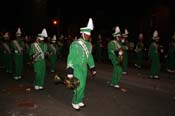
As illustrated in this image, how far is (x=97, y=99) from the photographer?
10562 millimetres

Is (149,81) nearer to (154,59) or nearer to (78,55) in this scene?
(154,59)

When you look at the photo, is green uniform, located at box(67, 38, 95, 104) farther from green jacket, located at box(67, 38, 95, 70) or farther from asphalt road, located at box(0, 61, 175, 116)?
asphalt road, located at box(0, 61, 175, 116)

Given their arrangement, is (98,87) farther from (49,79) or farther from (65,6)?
(65,6)

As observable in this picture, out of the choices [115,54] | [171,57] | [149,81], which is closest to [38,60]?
[115,54]

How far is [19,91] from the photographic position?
39.1 ft

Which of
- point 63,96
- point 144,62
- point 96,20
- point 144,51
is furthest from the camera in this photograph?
point 96,20

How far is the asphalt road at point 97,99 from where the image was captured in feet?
29.1

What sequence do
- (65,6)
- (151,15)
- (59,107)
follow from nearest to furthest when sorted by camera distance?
(59,107), (151,15), (65,6)

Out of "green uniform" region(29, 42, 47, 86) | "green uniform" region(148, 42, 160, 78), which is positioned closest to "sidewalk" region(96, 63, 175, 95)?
"green uniform" region(148, 42, 160, 78)

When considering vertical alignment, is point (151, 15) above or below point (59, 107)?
above

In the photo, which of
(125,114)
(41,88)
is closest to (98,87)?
(41,88)

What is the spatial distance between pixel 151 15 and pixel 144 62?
9.07 metres

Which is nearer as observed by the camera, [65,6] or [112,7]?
[112,7]

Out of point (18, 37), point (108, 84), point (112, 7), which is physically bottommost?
point (108, 84)
